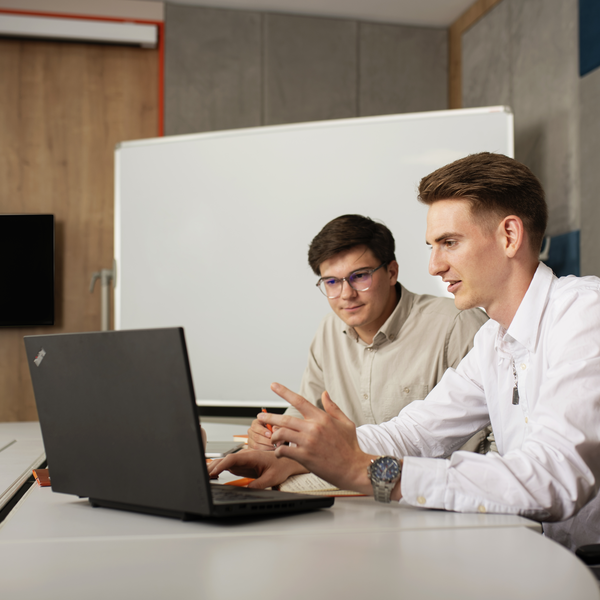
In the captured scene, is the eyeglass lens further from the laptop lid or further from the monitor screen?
the monitor screen

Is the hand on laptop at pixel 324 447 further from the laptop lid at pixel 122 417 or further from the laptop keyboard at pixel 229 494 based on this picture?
the laptop lid at pixel 122 417

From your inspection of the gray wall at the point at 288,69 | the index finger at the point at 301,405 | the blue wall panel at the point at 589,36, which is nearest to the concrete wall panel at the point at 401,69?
the gray wall at the point at 288,69

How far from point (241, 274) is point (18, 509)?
237 centimetres

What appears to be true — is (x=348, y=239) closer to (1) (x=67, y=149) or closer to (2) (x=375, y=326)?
(2) (x=375, y=326)

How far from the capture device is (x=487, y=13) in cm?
363

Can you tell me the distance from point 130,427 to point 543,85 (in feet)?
9.72

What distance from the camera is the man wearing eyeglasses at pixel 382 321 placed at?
6.67 feet

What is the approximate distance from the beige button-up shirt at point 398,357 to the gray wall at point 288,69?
2151 millimetres

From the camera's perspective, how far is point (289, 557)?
2.45 feet

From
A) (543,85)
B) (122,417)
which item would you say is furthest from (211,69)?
(122,417)

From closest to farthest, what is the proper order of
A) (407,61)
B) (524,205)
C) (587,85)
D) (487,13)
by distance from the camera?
(524,205)
(587,85)
(487,13)
(407,61)

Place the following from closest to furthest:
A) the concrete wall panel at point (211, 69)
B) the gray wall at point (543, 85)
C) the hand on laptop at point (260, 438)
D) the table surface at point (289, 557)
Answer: the table surface at point (289, 557)
the hand on laptop at point (260, 438)
the gray wall at point (543, 85)
the concrete wall panel at point (211, 69)

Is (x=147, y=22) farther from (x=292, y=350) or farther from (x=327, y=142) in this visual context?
(x=292, y=350)

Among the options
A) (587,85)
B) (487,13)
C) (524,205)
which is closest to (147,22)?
(487,13)
